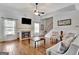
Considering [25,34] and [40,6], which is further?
[25,34]

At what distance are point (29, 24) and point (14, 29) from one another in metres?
0.29

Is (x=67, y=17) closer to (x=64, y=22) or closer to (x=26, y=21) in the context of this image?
(x=64, y=22)

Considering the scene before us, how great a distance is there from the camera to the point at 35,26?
5.31 ft

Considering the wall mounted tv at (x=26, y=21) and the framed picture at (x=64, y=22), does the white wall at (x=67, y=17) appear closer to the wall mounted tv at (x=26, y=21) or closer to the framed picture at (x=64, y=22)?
the framed picture at (x=64, y=22)

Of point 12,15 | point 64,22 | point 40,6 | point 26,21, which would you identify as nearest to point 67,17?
point 64,22

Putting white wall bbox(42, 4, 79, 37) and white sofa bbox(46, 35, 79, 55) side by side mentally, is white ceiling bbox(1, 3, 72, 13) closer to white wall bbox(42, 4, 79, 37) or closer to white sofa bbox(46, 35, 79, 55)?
white wall bbox(42, 4, 79, 37)

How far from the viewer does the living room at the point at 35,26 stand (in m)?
1.52

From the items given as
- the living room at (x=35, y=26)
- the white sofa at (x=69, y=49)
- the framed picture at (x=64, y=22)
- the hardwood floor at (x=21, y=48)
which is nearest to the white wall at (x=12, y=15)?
the living room at (x=35, y=26)

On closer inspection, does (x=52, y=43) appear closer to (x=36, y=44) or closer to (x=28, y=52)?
(x=36, y=44)

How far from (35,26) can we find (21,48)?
0.47 meters

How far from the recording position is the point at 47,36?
1.62 m

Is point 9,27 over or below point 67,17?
below

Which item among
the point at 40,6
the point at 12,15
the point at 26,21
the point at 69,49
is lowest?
the point at 69,49
